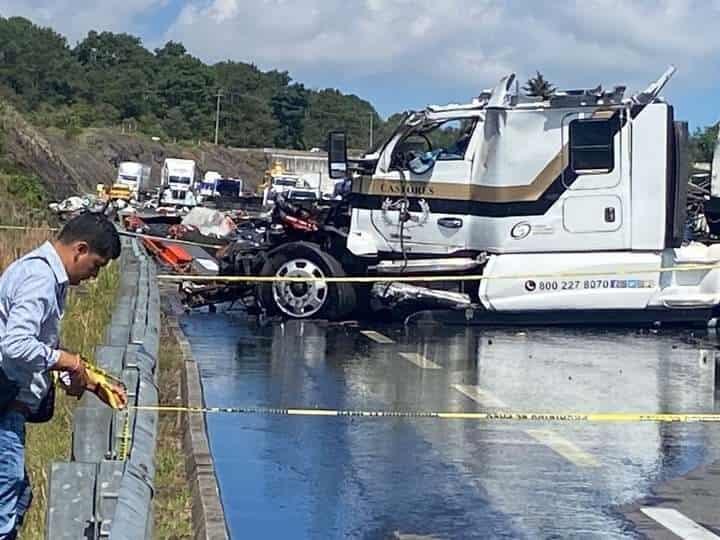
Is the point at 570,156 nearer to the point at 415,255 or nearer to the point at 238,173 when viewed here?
the point at 415,255

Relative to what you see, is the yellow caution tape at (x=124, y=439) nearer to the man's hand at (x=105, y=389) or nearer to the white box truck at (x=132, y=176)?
the man's hand at (x=105, y=389)

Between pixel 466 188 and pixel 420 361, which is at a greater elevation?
pixel 466 188

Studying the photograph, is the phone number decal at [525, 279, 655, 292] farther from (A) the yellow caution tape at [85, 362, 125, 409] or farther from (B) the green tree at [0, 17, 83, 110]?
(B) the green tree at [0, 17, 83, 110]

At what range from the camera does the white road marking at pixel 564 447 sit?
29.5 feet

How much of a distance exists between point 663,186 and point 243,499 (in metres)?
9.63

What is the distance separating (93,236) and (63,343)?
570cm

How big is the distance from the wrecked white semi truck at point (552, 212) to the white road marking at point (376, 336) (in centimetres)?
49

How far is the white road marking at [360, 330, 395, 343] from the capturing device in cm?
1588

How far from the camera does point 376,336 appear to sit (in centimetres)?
1630

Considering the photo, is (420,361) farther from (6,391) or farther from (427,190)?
(6,391)

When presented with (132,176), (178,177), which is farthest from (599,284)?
(178,177)

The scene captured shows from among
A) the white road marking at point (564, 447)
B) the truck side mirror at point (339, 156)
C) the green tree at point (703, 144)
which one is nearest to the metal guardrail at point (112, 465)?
the white road marking at point (564, 447)

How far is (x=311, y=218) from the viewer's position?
58.1 ft

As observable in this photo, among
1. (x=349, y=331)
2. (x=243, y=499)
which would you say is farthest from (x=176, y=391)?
(x=349, y=331)
